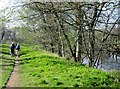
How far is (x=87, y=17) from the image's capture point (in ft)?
51.8

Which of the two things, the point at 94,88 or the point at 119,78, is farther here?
the point at 119,78

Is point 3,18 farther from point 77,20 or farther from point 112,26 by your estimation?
point 112,26

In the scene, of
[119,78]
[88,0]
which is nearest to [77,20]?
[88,0]

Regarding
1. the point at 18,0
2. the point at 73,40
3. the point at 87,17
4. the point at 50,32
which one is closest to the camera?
the point at 18,0

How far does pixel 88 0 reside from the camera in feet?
39.7

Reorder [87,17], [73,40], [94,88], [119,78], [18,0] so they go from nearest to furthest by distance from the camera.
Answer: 1. [94,88]
2. [119,78]
3. [18,0]
4. [87,17]
5. [73,40]

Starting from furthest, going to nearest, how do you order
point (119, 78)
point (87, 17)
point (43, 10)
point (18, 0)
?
1. point (87, 17)
2. point (43, 10)
3. point (18, 0)
4. point (119, 78)

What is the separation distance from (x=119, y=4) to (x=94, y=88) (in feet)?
18.4

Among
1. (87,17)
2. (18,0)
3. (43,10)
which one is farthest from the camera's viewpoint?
(87,17)

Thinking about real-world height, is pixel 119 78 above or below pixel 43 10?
below

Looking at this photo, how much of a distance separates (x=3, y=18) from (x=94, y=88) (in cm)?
671

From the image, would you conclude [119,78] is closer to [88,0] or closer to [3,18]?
[88,0]

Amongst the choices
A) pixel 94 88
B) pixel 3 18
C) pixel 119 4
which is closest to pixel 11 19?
pixel 3 18

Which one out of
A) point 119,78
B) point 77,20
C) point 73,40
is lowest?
point 119,78
